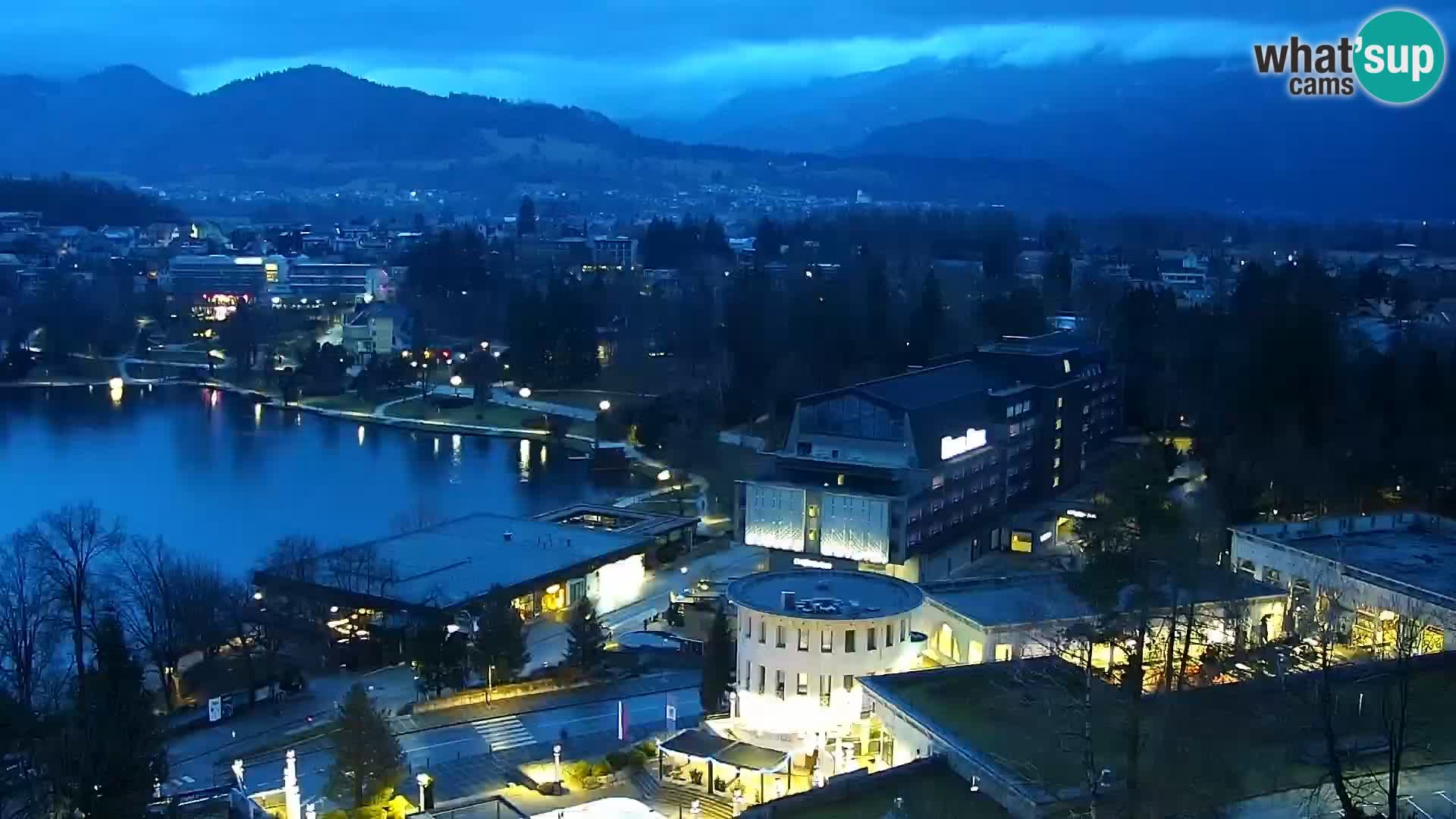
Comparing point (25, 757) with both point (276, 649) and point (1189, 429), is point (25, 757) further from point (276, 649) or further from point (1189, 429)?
point (1189, 429)

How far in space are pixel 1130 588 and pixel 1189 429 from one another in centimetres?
898

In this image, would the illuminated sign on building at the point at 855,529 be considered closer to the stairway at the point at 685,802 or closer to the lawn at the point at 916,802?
the stairway at the point at 685,802

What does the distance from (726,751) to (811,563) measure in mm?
3666

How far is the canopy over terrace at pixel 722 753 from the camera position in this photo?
15.9ft

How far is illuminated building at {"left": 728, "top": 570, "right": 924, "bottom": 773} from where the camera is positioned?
5141mm

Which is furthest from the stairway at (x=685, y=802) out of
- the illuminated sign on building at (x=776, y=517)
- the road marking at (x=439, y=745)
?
the illuminated sign on building at (x=776, y=517)

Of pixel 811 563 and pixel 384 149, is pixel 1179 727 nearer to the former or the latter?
pixel 811 563

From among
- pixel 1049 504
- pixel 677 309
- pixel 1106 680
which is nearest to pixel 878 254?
pixel 677 309

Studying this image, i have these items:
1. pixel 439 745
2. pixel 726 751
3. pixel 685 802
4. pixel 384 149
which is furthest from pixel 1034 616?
pixel 384 149

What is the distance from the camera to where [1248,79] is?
5638 cm

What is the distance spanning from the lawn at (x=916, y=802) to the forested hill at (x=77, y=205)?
121 feet

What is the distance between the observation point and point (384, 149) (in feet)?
226

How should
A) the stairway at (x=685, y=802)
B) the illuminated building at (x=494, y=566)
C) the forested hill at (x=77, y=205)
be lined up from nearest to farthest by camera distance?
the stairway at (x=685, y=802), the illuminated building at (x=494, y=566), the forested hill at (x=77, y=205)

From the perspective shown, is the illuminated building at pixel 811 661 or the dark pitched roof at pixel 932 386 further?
the dark pitched roof at pixel 932 386
